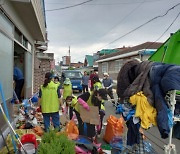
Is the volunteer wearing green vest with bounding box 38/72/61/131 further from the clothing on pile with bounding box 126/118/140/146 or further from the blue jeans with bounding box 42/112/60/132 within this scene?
the clothing on pile with bounding box 126/118/140/146

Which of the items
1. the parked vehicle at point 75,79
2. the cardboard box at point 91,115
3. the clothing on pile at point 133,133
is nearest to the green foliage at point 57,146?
the clothing on pile at point 133,133

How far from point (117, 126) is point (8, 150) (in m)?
2.42

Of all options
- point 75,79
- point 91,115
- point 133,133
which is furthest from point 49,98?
point 75,79

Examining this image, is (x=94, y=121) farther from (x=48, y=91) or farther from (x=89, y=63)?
(x=89, y=63)

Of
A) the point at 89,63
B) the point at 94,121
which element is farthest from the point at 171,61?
the point at 89,63

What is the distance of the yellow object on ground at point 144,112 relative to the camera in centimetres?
301

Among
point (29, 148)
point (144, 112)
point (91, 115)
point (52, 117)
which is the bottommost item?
point (29, 148)

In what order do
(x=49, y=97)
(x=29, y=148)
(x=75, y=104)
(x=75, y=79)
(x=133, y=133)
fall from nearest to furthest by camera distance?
1. (x=133, y=133)
2. (x=29, y=148)
3. (x=75, y=104)
4. (x=49, y=97)
5. (x=75, y=79)

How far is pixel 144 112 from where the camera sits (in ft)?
9.97

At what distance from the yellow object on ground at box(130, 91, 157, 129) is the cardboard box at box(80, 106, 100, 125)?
124 centimetres

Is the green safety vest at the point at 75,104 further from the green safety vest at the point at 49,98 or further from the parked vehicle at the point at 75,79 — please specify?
the parked vehicle at the point at 75,79

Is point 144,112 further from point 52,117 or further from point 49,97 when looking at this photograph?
point 52,117

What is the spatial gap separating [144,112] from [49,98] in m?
2.86

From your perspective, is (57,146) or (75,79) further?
(75,79)
